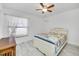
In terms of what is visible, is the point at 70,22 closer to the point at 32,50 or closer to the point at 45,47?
the point at 45,47

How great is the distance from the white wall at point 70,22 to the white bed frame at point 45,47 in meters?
0.16

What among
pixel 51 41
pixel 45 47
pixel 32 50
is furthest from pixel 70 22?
pixel 32 50

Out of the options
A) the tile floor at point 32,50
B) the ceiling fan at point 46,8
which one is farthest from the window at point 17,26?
the ceiling fan at point 46,8

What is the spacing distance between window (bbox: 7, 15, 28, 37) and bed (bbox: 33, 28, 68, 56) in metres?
0.23

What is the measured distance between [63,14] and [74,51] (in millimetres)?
618

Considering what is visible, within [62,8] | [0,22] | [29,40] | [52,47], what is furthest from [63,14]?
[0,22]

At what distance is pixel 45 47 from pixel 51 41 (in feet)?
0.47

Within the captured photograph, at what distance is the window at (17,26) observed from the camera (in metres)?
1.51

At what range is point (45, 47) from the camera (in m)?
1.57

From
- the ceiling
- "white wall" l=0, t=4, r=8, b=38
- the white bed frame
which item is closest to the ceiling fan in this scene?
the ceiling

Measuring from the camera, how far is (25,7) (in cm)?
156

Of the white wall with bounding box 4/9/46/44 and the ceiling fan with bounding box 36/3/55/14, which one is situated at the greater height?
the ceiling fan with bounding box 36/3/55/14

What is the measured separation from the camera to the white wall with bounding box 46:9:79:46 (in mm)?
1521

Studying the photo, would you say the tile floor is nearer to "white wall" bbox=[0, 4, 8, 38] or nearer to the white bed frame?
the white bed frame
